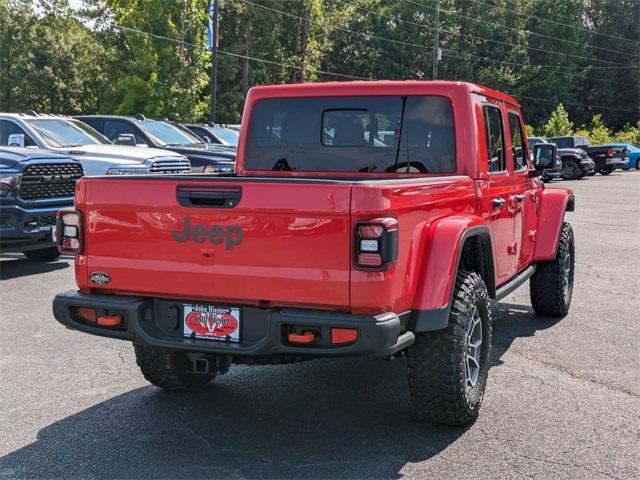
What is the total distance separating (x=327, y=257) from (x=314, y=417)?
4.36 feet

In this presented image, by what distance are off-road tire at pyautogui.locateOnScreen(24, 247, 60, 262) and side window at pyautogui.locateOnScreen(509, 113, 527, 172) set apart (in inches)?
249

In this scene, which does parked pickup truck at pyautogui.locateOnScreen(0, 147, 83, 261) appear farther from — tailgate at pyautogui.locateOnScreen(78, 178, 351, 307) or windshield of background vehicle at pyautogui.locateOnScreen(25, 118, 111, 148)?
tailgate at pyautogui.locateOnScreen(78, 178, 351, 307)

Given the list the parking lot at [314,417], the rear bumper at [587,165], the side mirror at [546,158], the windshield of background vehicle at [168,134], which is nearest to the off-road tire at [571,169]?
the rear bumper at [587,165]

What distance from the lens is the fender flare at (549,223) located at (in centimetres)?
666

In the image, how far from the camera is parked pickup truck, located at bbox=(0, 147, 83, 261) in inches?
347

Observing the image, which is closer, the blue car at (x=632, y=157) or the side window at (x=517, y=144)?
the side window at (x=517, y=144)

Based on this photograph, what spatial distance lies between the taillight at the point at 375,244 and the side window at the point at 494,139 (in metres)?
2.01

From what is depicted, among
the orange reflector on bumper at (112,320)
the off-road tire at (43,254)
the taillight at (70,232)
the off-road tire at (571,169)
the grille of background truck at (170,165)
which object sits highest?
the taillight at (70,232)

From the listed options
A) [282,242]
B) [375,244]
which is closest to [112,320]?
[282,242]

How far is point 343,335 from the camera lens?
141 inches

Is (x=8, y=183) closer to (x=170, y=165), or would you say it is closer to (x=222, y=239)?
(x=170, y=165)

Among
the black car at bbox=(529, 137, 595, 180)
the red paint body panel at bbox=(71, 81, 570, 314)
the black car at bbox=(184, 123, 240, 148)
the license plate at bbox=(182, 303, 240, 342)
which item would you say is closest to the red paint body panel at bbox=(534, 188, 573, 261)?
the red paint body panel at bbox=(71, 81, 570, 314)

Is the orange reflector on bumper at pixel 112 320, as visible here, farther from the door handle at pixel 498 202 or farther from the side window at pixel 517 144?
the side window at pixel 517 144

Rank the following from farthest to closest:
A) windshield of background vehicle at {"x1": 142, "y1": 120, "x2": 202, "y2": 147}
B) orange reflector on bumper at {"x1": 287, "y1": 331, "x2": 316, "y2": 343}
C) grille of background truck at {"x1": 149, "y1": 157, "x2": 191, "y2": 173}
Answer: windshield of background vehicle at {"x1": 142, "y1": 120, "x2": 202, "y2": 147}, grille of background truck at {"x1": 149, "y1": 157, "x2": 191, "y2": 173}, orange reflector on bumper at {"x1": 287, "y1": 331, "x2": 316, "y2": 343}
